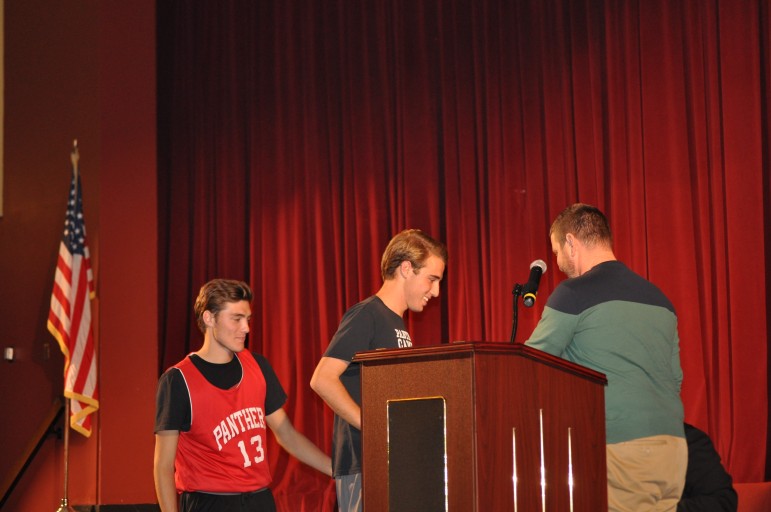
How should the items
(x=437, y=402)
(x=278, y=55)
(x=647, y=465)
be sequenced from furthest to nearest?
(x=278, y=55)
(x=647, y=465)
(x=437, y=402)

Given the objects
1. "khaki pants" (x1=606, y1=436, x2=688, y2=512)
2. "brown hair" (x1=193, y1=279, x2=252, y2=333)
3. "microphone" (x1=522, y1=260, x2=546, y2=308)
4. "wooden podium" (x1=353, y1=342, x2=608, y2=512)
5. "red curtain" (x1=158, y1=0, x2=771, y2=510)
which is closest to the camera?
"wooden podium" (x1=353, y1=342, x2=608, y2=512)

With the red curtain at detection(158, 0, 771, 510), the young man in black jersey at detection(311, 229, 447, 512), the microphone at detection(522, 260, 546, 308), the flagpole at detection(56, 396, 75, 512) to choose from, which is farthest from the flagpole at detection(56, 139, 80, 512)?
the microphone at detection(522, 260, 546, 308)

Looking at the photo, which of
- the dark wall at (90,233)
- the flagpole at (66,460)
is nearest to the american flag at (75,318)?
the flagpole at (66,460)

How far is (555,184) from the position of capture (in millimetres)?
6121

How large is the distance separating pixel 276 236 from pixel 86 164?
1.50 m

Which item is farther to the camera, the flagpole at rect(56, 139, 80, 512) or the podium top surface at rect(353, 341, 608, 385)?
the flagpole at rect(56, 139, 80, 512)

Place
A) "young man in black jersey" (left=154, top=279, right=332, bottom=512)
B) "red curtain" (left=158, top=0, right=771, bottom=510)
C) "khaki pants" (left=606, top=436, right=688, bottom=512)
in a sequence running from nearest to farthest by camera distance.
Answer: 1. "khaki pants" (left=606, top=436, right=688, bottom=512)
2. "young man in black jersey" (left=154, top=279, right=332, bottom=512)
3. "red curtain" (left=158, top=0, right=771, bottom=510)

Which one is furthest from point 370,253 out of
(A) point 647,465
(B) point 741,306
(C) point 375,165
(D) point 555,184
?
(A) point 647,465

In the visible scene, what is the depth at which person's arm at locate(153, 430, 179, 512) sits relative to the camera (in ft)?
11.3

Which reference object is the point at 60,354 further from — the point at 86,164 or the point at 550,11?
the point at 550,11

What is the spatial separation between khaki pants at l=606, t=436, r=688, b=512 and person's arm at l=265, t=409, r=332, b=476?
1.25 meters

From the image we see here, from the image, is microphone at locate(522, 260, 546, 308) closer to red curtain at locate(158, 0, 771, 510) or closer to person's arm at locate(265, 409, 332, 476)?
person's arm at locate(265, 409, 332, 476)

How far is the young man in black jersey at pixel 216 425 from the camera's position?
3.54m

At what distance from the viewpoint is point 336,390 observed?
11.2 ft
